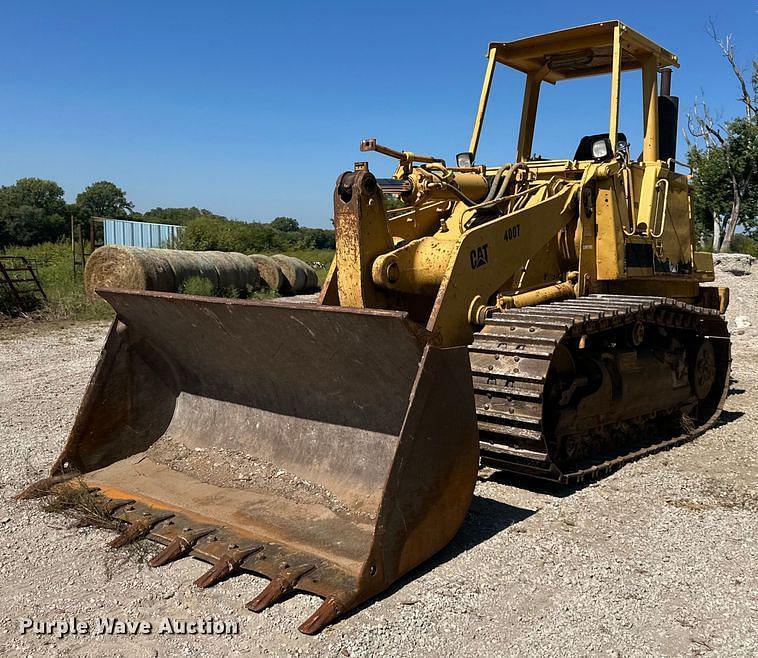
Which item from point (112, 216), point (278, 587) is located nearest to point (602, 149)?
point (278, 587)

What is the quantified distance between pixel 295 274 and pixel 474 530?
17.4 meters

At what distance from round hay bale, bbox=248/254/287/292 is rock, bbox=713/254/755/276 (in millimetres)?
10606

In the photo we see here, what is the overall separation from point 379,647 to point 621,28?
5.09 m

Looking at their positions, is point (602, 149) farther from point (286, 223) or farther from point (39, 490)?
point (286, 223)

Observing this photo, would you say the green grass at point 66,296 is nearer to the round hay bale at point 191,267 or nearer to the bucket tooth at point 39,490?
the round hay bale at point 191,267

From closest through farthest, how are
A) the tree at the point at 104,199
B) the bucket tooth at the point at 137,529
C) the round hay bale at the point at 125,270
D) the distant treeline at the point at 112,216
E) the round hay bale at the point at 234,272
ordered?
the bucket tooth at the point at 137,529
the round hay bale at the point at 125,270
the round hay bale at the point at 234,272
the distant treeline at the point at 112,216
the tree at the point at 104,199

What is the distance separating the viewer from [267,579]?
11.2 ft

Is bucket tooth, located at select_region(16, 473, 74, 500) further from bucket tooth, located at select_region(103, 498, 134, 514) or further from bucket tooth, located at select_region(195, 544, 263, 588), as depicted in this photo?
bucket tooth, located at select_region(195, 544, 263, 588)

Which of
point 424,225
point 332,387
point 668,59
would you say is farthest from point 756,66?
point 332,387

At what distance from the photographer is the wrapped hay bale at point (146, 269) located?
1492 cm

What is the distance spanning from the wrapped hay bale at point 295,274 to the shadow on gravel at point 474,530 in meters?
16.7

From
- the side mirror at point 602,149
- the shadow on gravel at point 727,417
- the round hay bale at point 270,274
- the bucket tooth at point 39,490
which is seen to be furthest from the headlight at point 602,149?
the round hay bale at point 270,274

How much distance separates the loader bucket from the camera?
3391 millimetres

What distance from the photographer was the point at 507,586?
337 cm
